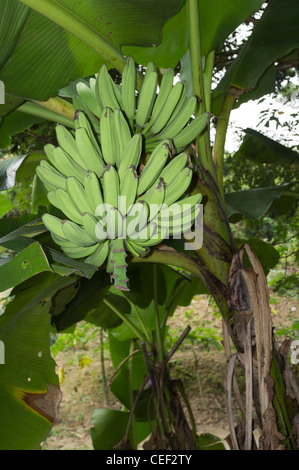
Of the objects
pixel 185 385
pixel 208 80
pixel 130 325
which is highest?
pixel 208 80

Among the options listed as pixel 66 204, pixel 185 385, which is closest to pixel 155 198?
pixel 66 204

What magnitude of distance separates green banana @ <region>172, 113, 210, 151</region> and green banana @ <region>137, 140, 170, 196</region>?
0.10 m

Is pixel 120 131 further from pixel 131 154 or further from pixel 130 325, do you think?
pixel 130 325

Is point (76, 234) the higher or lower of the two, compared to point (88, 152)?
lower

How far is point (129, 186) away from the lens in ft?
2.15

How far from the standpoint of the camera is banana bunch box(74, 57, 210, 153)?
0.73m

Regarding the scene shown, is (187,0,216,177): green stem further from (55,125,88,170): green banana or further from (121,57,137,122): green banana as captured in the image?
(55,125,88,170): green banana

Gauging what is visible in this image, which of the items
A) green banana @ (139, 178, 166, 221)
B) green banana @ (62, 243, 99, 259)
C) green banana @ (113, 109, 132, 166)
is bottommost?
green banana @ (62, 243, 99, 259)

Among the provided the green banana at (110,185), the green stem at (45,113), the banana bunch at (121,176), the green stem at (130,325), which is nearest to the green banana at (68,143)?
the banana bunch at (121,176)

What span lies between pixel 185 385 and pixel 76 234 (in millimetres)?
3307

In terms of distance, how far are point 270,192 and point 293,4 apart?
48 centimetres

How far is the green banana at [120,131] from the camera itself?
26.8 inches

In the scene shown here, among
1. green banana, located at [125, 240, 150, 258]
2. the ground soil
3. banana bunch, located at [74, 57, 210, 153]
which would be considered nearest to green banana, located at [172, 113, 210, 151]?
banana bunch, located at [74, 57, 210, 153]

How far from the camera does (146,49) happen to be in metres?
1.03
